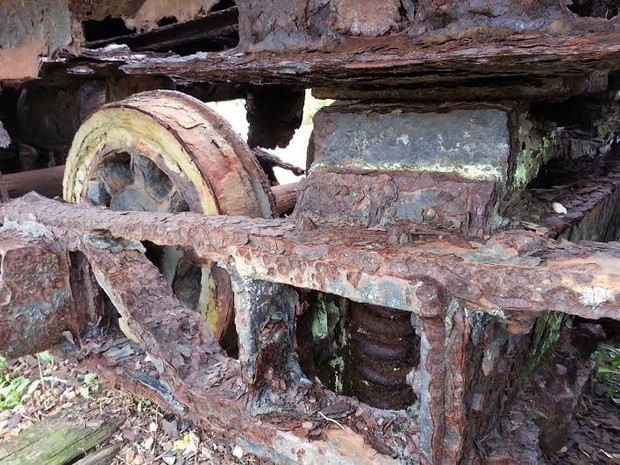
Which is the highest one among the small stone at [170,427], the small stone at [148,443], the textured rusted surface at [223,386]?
the textured rusted surface at [223,386]

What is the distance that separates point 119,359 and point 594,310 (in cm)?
206

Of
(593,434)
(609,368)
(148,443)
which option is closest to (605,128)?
(609,368)

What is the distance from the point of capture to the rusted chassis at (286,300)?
52.0 inches

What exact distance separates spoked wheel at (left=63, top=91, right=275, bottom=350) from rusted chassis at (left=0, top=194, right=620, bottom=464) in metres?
0.33

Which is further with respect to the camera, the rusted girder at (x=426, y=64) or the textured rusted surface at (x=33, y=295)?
the textured rusted surface at (x=33, y=295)

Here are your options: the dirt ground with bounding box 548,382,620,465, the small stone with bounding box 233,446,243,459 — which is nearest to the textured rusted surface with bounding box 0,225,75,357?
the small stone with bounding box 233,446,243,459

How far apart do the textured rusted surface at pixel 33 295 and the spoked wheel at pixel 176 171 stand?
52 cm

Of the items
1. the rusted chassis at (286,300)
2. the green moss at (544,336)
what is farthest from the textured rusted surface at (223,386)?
the green moss at (544,336)

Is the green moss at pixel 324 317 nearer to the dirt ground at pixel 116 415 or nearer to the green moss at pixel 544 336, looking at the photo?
the dirt ground at pixel 116 415

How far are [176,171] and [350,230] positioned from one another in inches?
45.8

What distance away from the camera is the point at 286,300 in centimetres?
192

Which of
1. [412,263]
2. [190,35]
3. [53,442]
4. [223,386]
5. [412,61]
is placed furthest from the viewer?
[190,35]

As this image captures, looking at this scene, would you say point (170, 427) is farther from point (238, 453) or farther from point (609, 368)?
point (609, 368)

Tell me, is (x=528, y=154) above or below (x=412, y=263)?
above
